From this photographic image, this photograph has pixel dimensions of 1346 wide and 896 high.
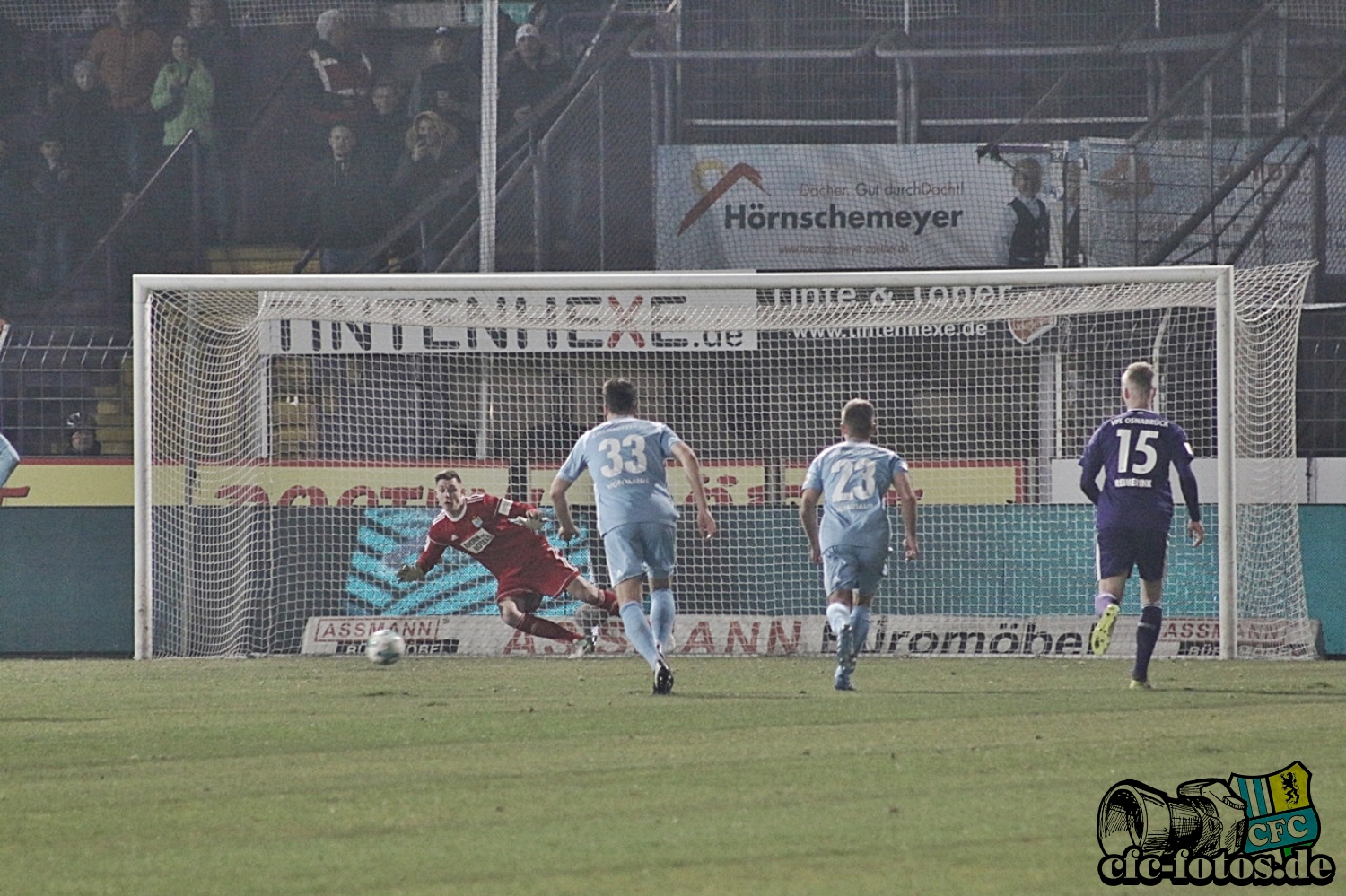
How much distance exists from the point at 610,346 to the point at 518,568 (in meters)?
2.99

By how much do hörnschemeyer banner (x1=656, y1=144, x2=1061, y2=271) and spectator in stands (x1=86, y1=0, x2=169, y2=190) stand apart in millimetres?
5213

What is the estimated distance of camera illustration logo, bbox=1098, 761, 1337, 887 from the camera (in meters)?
5.08

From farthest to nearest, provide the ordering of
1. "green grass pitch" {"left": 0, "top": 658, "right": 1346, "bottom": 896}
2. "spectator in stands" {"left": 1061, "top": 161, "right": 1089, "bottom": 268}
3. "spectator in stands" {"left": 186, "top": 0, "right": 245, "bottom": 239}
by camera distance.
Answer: "spectator in stands" {"left": 186, "top": 0, "right": 245, "bottom": 239} → "spectator in stands" {"left": 1061, "top": 161, "right": 1089, "bottom": 268} → "green grass pitch" {"left": 0, "top": 658, "right": 1346, "bottom": 896}

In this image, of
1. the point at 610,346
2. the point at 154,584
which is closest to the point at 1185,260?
the point at 610,346

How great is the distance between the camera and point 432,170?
18953mm

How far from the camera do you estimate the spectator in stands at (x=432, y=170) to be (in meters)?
18.9

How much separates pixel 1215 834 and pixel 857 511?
17.0 ft

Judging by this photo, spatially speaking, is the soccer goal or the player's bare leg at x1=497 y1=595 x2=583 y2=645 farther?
the soccer goal

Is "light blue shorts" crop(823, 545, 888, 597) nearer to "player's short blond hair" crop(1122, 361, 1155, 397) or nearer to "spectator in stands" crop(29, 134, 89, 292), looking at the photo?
"player's short blond hair" crop(1122, 361, 1155, 397)

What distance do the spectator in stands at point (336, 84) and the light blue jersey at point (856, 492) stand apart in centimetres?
989

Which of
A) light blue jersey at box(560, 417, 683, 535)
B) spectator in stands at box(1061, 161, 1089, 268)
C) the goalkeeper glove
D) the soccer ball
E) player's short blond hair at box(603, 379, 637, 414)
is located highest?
spectator in stands at box(1061, 161, 1089, 268)

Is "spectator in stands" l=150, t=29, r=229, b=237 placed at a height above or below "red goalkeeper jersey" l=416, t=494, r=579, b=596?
above

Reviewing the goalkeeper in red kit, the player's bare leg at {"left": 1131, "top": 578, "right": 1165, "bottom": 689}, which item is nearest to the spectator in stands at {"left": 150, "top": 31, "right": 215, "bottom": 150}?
the goalkeeper in red kit

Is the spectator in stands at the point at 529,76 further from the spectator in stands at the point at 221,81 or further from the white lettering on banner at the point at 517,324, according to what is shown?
the white lettering on banner at the point at 517,324
